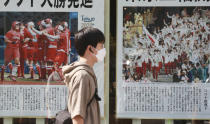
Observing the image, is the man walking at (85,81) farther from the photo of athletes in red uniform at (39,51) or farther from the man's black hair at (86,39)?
the photo of athletes in red uniform at (39,51)

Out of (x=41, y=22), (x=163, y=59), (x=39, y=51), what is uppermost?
(x=41, y=22)

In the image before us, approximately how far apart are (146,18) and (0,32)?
212 centimetres

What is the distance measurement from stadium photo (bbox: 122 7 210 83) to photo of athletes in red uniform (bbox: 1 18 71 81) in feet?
3.12

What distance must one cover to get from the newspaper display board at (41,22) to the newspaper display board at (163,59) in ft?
1.21

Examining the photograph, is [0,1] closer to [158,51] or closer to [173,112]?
[158,51]

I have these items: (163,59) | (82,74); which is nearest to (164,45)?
(163,59)

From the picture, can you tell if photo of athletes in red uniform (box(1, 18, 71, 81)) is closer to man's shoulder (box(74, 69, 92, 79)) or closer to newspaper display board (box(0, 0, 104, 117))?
newspaper display board (box(0, 0, 104, 117))

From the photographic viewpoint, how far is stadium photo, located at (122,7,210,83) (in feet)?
14.8

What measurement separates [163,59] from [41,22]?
1.83 metres

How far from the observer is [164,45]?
4531 millimetres

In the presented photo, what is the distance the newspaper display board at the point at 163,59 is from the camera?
14.8 feet

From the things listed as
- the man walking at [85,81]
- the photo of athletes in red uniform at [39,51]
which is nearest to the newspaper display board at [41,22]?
the photo of athletes in red uniform at [39,51]

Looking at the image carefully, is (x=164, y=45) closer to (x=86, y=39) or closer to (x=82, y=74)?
(x=86, y=39)

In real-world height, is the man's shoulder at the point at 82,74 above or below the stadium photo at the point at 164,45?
below
